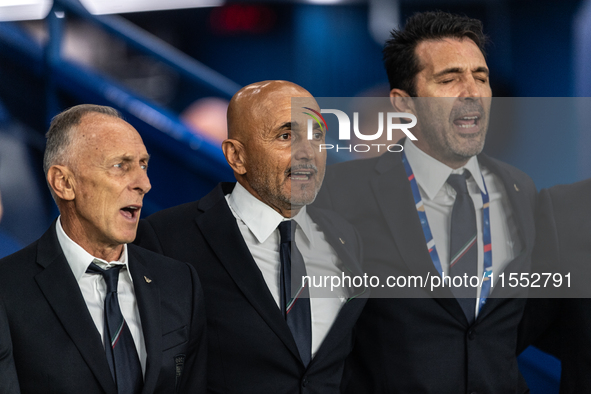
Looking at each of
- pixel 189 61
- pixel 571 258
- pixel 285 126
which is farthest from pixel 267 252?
pixel 189 61

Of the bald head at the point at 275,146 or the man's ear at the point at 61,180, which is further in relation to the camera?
the bald head at the point at 275,146

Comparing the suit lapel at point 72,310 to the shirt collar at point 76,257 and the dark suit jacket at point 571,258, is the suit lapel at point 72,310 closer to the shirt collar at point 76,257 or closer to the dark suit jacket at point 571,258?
the shirt collar at point 76,257

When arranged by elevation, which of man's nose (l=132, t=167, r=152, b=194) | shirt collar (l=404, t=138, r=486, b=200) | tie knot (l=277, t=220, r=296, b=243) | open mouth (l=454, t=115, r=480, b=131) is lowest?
tie knot (l=277, t=220, r=296, b=243)

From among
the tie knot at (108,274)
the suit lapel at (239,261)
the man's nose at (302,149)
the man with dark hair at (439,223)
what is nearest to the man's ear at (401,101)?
the man with dark hair at (439,223)

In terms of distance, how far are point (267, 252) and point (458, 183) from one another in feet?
2.48

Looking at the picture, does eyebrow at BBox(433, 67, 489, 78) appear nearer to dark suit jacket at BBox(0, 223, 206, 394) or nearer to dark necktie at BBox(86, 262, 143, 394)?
dark suit jacket at BBox(0, 223, 206, 394)

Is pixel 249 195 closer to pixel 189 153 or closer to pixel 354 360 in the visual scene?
pixel 354 360

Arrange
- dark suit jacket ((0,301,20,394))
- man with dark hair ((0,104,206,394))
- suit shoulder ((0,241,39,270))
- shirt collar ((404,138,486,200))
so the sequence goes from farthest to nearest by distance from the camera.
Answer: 1. shirt collar ((404,138,486,200))
2. suit shoulder ((0,241,39,270))
3. man with dark hair ((0,104,206,394))
4. dark suit jacket ((0,301,20,394))

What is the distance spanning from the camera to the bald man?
211cm

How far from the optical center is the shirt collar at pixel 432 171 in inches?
92.7

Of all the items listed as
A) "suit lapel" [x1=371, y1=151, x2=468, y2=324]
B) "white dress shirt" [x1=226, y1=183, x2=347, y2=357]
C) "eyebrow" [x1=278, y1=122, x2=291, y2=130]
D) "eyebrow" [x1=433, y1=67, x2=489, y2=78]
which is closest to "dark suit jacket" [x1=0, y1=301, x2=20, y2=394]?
"white dress shirt" [x1=226, y1=183, x2=347, y2=357]

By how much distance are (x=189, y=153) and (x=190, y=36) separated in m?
0.62

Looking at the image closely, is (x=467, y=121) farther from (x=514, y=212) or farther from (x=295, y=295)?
(x=295, y=295)

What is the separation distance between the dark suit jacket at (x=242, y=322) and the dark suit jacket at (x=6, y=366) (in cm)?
64
